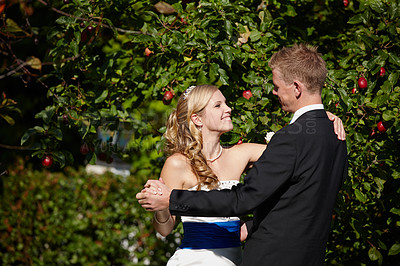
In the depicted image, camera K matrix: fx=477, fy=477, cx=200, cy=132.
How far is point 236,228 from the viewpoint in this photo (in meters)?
2.97

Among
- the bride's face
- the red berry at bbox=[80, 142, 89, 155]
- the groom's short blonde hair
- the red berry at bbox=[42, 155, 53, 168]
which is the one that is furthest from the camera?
the red berry at bbox=[80, 142, 89, 155]

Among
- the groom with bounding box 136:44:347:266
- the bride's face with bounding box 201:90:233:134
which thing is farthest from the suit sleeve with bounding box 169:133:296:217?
the bride's face with bounding box 201:90:233:134

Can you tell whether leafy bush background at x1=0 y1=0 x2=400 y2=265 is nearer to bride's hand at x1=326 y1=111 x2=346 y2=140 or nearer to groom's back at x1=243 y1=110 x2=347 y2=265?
bride's hand at x1=326 y1=111 x2=346 y2=140

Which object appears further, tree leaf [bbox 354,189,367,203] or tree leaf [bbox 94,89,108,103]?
tree leaf [bbox 94,89,108,103]

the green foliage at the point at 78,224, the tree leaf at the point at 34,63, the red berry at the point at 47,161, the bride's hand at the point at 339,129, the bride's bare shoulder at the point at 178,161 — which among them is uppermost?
the bride's hand at the point at 339,129

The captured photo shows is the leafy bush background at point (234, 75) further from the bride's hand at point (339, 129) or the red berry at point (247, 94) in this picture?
the bride's hand at point (339, 129)

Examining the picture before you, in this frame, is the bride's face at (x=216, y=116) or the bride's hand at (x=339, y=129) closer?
the bride's hand at (x=339, y=129)

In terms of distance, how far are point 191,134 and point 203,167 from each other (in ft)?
0.85

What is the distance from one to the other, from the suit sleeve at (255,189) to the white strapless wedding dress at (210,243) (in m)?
0.64

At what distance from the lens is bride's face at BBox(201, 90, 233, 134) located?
2973mm

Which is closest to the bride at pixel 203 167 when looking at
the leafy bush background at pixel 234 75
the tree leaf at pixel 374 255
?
the leafy bush background at pixel 234 75

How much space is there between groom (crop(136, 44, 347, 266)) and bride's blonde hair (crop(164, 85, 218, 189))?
21.9 inches

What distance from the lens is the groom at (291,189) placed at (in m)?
2.23

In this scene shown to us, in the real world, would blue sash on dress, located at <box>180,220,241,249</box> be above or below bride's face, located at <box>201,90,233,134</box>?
below
